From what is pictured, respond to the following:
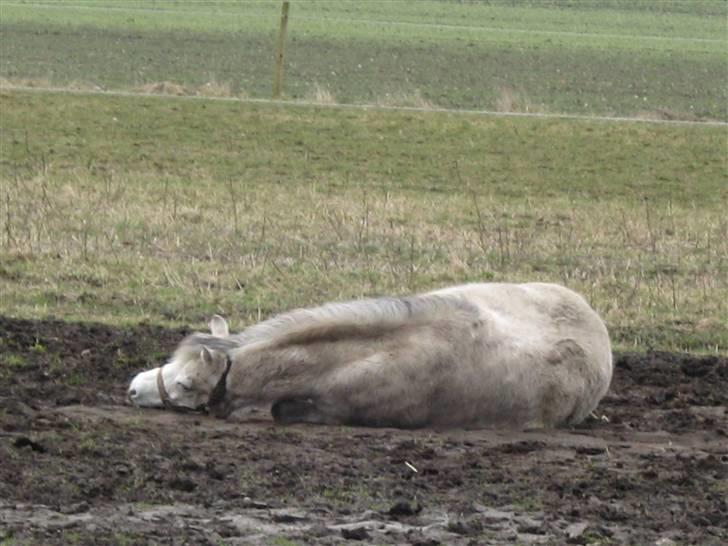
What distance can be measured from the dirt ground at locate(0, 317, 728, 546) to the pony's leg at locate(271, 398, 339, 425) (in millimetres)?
104

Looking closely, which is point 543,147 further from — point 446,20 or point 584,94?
point 446,20

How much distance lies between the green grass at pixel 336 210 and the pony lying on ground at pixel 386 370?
261 centimetres

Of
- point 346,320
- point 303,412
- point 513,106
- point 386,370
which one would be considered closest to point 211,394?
point 303,412

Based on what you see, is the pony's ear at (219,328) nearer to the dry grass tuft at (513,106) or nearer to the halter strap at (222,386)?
the halter strap at (222,386)

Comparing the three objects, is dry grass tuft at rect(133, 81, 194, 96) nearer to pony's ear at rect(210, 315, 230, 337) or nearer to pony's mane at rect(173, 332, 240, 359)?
pony's ear at rect(210, 315, 230, 337)

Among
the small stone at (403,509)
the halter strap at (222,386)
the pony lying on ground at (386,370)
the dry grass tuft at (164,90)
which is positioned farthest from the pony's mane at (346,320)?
the dry grass tuft at (164,90)

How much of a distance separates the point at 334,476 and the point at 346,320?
50.2 inches

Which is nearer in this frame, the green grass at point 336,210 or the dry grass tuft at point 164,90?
the green grass at point 336,210

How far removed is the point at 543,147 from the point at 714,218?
495 cm

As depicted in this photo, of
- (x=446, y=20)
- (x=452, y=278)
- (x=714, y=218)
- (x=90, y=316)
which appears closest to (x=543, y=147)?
(x=714, y=218)

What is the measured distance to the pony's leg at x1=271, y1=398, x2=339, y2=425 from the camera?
328 inches

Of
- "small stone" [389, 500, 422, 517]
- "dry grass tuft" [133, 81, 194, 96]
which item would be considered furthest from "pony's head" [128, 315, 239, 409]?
"dry grass tuft" [133, 81, 194, 96]

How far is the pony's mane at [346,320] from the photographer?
27.3ft

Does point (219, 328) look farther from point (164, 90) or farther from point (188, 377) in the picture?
point (164, 90)
